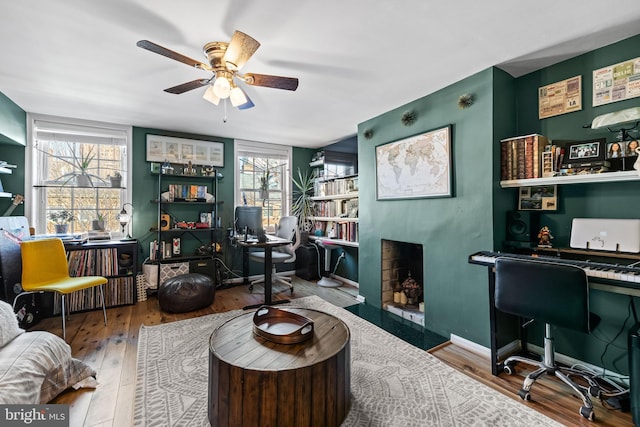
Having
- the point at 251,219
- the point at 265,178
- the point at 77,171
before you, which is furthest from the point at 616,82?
the point at 77,171

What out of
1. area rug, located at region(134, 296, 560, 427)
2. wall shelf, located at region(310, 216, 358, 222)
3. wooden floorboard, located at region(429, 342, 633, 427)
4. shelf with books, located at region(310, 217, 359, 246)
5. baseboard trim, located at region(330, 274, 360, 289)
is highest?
wall shelf, located at region(310, 216, 358, 222)

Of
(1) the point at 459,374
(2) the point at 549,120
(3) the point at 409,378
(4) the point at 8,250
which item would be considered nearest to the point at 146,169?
(4) the point at 8,250

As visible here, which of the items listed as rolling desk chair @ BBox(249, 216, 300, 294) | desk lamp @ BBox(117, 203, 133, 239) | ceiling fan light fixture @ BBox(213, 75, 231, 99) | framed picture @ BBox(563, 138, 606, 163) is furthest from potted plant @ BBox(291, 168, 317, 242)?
framed picture @ BBox(563, 138, 606, 163)

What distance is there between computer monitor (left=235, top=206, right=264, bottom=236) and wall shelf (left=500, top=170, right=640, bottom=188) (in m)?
2.62

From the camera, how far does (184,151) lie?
413 cm

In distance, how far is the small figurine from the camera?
2.20 meters

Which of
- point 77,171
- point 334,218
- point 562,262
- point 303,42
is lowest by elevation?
point 562,262

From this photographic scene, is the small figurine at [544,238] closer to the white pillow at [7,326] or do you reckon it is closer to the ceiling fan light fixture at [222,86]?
the ceiling fan light fixture at [222,86]

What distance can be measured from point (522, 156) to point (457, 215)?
2.25 feet

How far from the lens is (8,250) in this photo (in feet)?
8.21

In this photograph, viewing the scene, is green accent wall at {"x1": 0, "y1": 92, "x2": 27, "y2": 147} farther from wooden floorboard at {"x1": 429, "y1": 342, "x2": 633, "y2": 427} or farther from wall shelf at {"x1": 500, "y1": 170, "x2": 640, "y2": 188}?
wall shelf at {"x1": 500, "y1": 170, "x2": 640, "y2": 188}

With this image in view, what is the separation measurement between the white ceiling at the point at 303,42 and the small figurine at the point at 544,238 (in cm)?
137

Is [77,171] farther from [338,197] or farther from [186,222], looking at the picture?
[338,197]

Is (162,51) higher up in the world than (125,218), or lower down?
higher up
